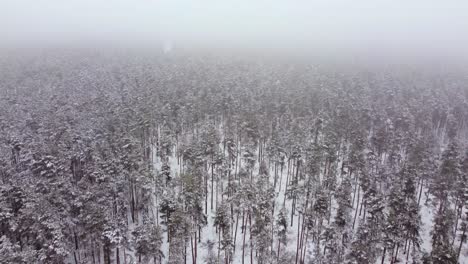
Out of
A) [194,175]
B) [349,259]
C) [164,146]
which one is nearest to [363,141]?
[349,259]

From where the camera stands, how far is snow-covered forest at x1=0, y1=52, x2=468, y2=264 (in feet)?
127

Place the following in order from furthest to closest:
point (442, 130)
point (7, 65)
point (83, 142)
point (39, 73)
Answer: point (7, 65)
point (39, 73)
point (442, 130)
point (83, 142)

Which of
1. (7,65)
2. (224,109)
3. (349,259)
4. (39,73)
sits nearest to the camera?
(349,259)

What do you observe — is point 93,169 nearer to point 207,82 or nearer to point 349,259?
point 349,259

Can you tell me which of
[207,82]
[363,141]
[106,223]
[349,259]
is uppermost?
[207,82]

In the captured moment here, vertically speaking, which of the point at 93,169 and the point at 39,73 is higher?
the point at 39,73

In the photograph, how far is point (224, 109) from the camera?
3278 inches

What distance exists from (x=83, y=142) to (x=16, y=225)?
70.1 ft

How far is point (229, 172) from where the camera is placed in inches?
2178

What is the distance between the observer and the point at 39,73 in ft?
383

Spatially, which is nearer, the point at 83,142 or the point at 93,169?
the point at 93,169

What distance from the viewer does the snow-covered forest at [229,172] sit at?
1526 inches

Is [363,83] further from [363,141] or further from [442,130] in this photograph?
[363,141]

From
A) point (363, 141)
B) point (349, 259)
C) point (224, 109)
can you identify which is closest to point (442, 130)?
point (363, 141)
